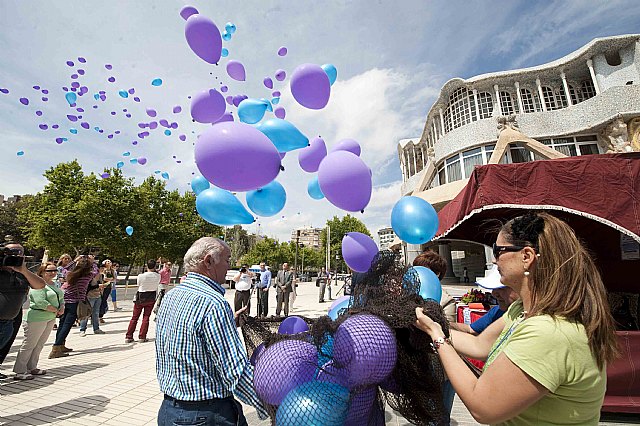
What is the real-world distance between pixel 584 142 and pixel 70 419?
88.4 feet

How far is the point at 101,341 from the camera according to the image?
739 cm

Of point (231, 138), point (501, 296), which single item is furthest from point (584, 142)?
point (231, 138)

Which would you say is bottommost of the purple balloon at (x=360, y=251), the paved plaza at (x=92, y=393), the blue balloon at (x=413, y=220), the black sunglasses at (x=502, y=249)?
the paved plaza at (x=92, y=393)

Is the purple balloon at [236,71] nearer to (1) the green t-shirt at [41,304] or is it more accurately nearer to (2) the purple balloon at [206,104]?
(2) the purple balloon at [206,104]

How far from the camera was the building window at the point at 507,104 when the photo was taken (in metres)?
22.6

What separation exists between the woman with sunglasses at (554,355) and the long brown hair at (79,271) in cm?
732

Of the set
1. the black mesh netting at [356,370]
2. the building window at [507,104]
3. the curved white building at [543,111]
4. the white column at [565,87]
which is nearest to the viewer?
the black mesh netting at [356,370]

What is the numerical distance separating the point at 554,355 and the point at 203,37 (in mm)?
4296

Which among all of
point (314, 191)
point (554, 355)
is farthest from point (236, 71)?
point (554, 355)

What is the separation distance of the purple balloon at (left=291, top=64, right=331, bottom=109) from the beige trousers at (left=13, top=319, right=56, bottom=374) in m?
5.23

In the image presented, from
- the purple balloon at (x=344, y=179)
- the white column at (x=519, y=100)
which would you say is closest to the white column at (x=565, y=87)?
the white column at (x=519, y=100)

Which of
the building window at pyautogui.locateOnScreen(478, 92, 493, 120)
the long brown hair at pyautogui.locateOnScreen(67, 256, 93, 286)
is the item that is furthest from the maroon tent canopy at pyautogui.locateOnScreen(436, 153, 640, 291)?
the building window at pyautogui.locateOnScreen(478, 92, 493, 120)

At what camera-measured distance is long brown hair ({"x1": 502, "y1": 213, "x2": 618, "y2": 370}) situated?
1.15 meters

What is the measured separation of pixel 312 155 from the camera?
12.4ft
